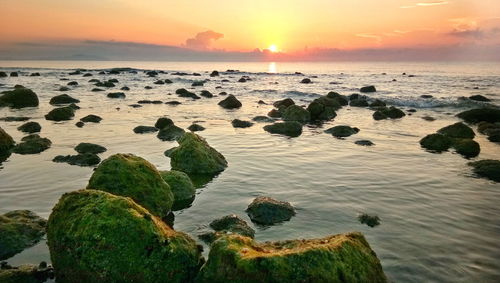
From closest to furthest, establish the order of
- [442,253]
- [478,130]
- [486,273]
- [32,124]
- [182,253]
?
1. [182,253]
2. [486,273]
3. [442,253]
4. [32,124]
5. [478,130]

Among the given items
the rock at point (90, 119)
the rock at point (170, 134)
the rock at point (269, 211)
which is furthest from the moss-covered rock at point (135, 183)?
the rock at point (90, 119)

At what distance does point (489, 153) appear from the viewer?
18672 millimetres

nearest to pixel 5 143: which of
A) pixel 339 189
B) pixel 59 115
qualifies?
pixel 59 115

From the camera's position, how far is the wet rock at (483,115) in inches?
1133

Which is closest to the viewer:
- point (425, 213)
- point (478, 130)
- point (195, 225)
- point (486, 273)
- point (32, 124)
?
point (486, 273)

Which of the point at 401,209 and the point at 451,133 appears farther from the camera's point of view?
the point at 451,133

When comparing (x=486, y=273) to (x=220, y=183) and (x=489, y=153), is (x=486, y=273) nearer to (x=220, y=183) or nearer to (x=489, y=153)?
(x=220, y=183)

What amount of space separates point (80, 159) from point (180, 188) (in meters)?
5.85

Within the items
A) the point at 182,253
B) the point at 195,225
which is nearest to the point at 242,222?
the point at 195,225

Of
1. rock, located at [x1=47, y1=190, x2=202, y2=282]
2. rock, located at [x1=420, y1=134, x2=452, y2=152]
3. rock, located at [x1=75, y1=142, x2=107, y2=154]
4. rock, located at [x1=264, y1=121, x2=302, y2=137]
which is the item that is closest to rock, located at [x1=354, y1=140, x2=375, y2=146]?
rock, located at [x1=420, y1=134, x2=452, y2=152]

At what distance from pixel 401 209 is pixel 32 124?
20281 millimetres

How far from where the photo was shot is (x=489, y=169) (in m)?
14.7

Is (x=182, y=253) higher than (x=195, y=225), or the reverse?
(x=182, y=253)

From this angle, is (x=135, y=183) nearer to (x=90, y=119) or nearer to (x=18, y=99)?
(x=90, y=119)
